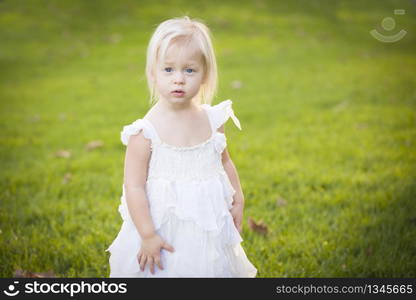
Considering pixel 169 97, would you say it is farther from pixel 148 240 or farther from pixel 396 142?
pixel 396 142

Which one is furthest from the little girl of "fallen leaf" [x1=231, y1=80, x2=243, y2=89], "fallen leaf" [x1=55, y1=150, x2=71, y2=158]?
"fallen leaf" [x1=231, y1=80, x2=243, y2=89]

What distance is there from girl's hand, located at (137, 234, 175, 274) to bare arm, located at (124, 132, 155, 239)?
28mm

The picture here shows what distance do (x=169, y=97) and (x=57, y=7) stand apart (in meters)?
14.4

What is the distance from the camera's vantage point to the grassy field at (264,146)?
3.11 meters

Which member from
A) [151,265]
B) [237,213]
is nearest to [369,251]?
[237,213]

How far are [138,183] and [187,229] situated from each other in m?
0.30

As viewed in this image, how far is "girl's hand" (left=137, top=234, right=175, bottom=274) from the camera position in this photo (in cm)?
198

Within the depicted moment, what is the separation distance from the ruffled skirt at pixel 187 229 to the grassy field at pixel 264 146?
0.89 metres

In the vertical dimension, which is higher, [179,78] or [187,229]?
[179,78]

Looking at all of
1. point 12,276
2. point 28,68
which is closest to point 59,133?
point 12,276

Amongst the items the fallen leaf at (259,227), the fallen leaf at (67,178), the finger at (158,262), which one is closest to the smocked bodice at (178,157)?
the finger at (158,262)

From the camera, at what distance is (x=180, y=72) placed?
1.97 m

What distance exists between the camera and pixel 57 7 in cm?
1480

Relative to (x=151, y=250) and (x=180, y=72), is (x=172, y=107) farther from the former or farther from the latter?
(x=151, y=250)
